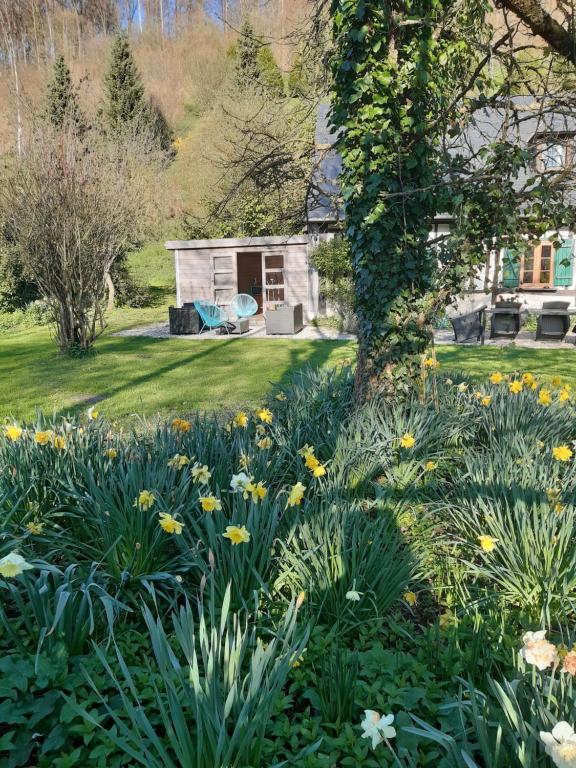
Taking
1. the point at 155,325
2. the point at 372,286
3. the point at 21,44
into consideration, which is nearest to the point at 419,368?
the point at 372,286

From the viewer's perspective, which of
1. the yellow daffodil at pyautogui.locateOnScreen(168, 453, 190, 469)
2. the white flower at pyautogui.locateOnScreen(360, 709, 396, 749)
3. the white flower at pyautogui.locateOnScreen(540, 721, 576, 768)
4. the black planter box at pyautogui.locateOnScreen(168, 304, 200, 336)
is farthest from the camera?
the black planter box at pyautogui.locateOnScreen(168, 304, 200, 336)

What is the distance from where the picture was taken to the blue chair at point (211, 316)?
42.5 ft

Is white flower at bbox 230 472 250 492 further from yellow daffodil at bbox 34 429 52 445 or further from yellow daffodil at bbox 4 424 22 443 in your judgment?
yellow daffodil at bbox 4 424 22 443

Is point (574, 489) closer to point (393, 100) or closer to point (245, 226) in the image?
point (393, 100)

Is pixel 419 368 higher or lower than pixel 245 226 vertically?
lower

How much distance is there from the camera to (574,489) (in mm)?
2459

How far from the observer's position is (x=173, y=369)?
8.84 metres

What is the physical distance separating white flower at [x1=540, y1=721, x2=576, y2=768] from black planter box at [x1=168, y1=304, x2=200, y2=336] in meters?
12.6

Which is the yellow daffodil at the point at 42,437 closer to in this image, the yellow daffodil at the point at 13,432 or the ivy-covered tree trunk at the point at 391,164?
the yellow daffodil at the point at 13,432

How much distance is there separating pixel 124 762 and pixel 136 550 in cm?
84

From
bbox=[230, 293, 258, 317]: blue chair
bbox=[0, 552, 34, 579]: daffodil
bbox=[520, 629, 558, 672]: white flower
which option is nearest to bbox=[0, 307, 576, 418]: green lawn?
bbox=[230, 293, 258, 317]: blue chair

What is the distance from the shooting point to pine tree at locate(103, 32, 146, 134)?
29.7 metres

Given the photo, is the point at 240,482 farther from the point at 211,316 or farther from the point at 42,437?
the point at 211,316

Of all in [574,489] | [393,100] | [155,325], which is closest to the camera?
[574,489]
